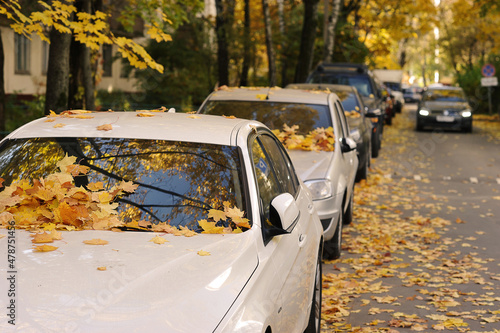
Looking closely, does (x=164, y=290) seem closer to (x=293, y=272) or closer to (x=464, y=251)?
(x=293, y=272)

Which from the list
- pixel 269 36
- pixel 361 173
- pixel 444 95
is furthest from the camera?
pixel 444 95

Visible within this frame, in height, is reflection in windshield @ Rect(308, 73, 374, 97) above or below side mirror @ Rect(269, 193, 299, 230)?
above

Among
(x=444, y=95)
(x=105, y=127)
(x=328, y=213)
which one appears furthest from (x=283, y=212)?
(x=444, y=95)

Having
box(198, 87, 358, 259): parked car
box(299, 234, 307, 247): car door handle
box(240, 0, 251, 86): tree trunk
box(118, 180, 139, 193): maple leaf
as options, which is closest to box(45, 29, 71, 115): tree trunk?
box(198, 87, 358, 259): parked car

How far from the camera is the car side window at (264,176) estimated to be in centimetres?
449

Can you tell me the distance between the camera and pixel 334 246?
872 centimetres

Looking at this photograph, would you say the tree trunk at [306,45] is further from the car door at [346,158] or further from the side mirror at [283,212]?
the side mirror at [283,212]

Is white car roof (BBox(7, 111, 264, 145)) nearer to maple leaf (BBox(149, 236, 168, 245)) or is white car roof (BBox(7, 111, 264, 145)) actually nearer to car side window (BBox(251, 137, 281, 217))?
car side window (BBox(251, 137, 281, 217))

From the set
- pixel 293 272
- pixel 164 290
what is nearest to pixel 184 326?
pixel 164 290

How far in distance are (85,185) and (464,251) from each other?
6.13m

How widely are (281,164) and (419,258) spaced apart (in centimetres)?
409

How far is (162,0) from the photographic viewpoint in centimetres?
1363

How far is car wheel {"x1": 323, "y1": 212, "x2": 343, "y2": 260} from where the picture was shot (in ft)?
28.4

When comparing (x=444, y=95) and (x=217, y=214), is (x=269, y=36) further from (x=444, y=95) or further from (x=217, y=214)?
(x=217, y=214)
